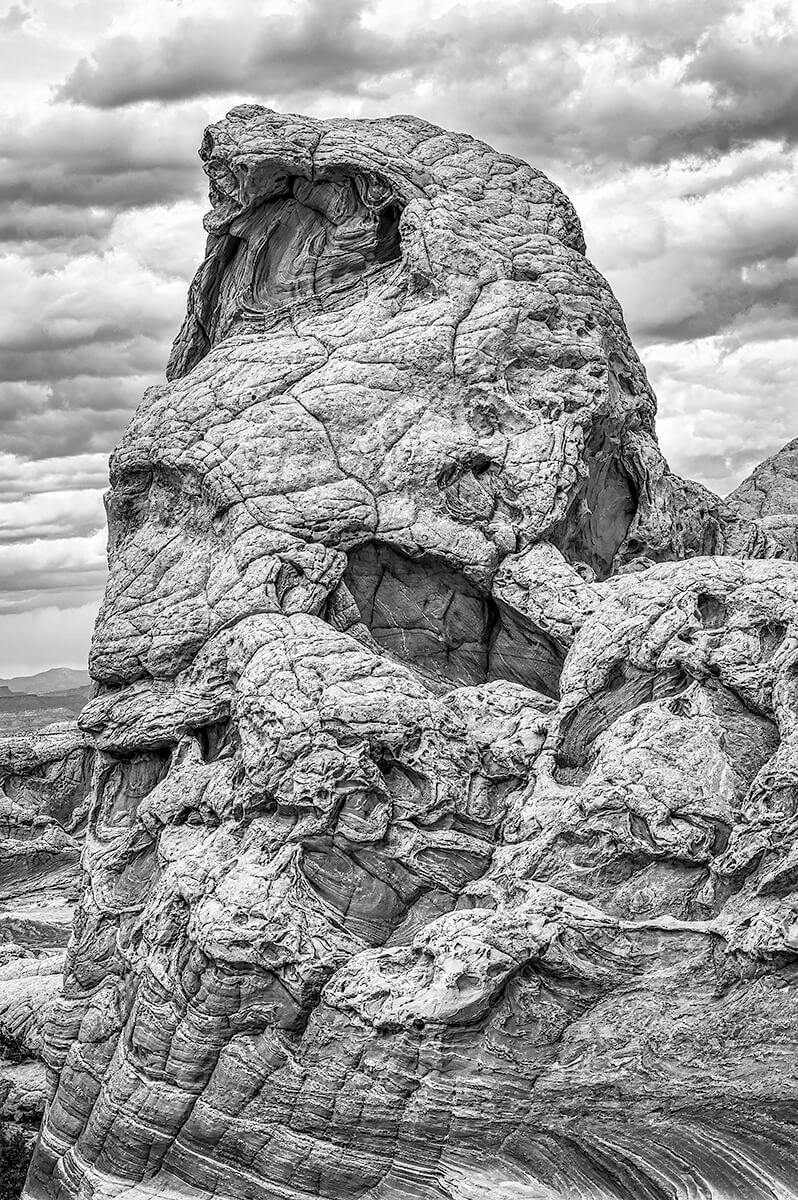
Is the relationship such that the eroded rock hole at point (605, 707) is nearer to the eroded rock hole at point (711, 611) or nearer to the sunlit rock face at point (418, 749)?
the sunlit rock face at point (418, 749)

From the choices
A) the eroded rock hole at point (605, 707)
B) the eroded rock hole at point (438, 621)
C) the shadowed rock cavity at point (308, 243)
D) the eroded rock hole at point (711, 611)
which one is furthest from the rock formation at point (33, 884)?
the eroded rock hole at point (711, 611)

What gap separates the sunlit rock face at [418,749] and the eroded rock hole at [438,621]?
0.21 ft

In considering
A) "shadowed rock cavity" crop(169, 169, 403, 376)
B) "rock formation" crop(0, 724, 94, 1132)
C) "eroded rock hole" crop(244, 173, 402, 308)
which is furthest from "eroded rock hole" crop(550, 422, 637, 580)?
"rock formation" crop(0, 724, 94, 1132)

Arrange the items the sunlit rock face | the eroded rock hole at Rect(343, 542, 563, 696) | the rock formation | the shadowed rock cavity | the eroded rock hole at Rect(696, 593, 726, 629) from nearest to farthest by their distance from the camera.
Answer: the sunlit rock face, the eroded rock hole at Rect(696, 593, 726, 629), the eroded rock hole at Rect(343, 542, 563, 696), the shadowed rock cavity, the rock formation

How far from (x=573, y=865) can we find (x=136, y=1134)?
7666 millimetres

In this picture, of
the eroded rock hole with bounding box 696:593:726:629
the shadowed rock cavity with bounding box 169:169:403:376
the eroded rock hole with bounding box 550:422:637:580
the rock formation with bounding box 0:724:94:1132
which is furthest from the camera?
the rock formation with bounding box 0:724:94:1132

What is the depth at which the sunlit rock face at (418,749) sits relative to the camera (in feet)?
52.9

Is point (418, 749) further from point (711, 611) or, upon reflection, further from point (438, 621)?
point (711, 611)

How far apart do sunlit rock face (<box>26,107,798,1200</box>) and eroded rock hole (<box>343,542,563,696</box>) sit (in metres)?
0.06

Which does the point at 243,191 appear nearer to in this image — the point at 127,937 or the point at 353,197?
the point at 353,197

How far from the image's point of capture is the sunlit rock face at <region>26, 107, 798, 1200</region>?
1612 centimetres

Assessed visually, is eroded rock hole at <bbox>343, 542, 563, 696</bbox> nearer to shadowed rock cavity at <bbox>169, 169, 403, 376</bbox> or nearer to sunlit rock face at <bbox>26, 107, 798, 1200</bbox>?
sunlit rock face at <bbox>26, 107, 798, 1200</bbox>

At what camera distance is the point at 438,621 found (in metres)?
21.8

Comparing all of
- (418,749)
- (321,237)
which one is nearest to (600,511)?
(321,237)
